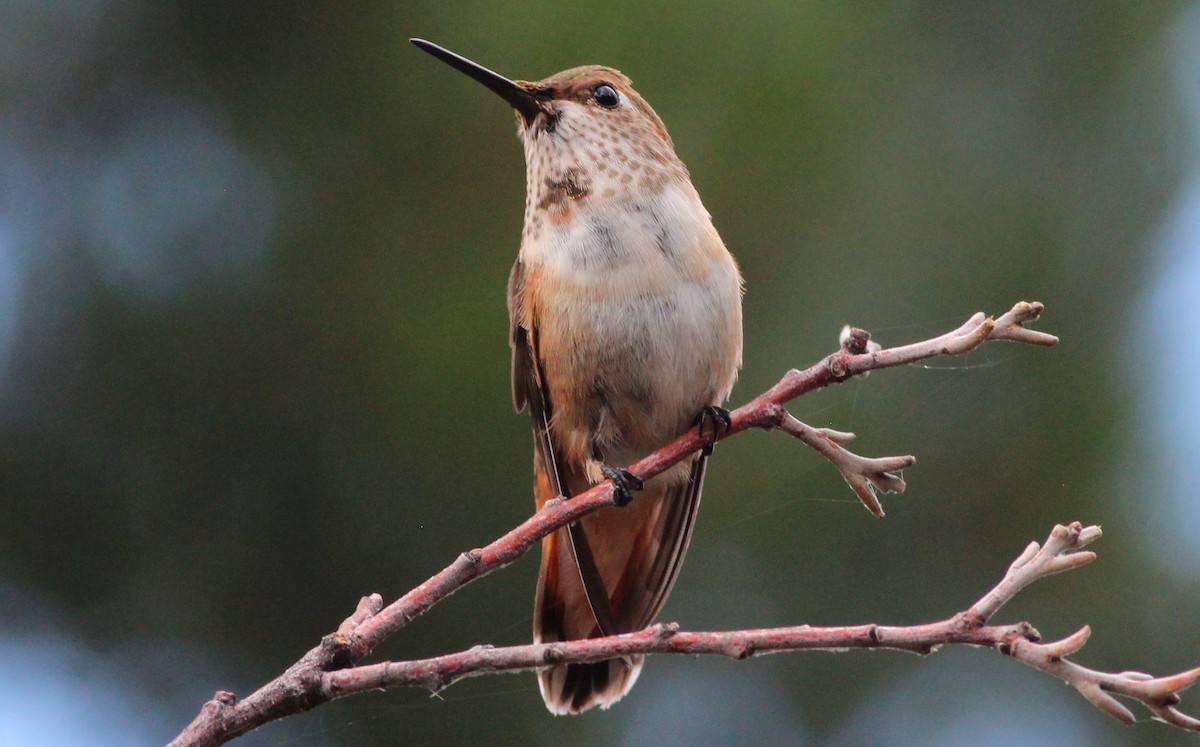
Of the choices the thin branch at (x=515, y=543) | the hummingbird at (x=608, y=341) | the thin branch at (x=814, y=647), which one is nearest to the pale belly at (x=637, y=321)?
the hummingbird at (x=608, y=341)

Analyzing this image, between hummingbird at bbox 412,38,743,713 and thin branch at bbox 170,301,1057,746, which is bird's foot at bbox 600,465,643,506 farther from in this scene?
hummingbird at bbox 412,38,743,713

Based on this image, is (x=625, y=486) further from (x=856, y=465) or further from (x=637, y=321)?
(x=637, y=321)

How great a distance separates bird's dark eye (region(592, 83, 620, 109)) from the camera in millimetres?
3039

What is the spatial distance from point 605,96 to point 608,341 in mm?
864

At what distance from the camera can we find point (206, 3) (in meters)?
5.33

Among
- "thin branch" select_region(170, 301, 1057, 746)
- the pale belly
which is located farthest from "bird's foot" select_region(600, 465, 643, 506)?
the pale belly

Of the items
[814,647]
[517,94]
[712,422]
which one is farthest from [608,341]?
[814,647]

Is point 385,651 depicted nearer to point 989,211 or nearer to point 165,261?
point 165,261

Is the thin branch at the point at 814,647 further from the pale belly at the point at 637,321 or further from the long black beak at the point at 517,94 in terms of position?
the long black beak at the point at 517,94

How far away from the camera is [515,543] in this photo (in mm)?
1559

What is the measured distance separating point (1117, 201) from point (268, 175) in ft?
13.7

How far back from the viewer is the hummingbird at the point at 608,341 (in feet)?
8.41

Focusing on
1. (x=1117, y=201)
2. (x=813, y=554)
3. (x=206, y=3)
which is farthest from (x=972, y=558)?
(x=206, y=3)

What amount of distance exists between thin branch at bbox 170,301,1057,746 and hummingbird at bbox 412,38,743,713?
52 cm
